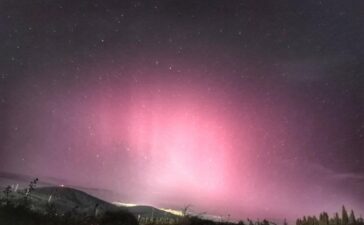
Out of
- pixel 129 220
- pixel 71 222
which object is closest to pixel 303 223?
pixel 129 220

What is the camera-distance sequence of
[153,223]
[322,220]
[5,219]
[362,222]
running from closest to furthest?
1. [5,219]
2. [153,223]
3. [362,222]
4. [322,220]

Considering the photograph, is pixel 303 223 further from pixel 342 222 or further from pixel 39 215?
pixel 39 215

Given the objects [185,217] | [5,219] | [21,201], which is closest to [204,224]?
[185,217]

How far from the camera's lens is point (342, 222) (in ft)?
142

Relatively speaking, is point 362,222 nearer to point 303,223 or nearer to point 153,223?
point 303,223

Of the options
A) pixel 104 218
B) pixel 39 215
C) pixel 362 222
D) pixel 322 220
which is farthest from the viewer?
pixel 322 220

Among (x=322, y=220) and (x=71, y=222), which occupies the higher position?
(x=322, y=220)

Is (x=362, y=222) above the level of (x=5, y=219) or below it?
above

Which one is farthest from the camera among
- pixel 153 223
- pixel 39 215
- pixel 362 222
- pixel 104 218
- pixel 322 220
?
pixel 322 220

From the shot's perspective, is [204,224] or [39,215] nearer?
[39,215]

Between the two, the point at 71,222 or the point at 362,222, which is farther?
the point at 362,222

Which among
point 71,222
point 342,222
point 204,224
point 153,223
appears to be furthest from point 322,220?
point 71,222

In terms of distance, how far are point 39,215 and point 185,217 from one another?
18.7 meters

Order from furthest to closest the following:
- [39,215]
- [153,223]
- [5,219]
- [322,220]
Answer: [322,220], [153,223], [39,215], [5,219]
